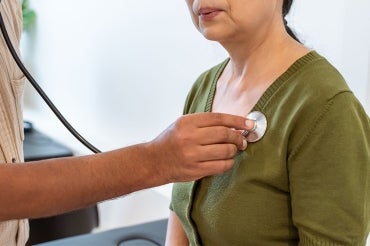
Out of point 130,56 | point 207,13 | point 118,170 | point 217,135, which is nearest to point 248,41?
point 207,13

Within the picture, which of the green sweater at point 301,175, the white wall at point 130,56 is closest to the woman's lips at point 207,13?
the green sweater at point 301,175

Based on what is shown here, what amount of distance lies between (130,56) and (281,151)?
1248mm

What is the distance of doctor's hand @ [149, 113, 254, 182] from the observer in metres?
0.73

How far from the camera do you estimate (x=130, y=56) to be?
1915mm

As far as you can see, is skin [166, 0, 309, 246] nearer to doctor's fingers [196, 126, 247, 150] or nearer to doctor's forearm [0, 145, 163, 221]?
doctor's fingers [196, 126, 247, 150]

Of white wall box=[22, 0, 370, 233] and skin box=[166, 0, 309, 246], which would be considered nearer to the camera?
skin box=[166, 0, 309, 246]

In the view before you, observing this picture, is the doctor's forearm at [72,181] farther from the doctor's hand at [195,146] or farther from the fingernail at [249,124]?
the fingernail at [249,124]

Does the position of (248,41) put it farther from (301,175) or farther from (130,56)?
(130,56)

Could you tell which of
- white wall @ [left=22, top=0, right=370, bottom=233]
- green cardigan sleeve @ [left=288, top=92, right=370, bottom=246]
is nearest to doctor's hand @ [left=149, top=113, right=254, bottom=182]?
green cardigan sleeve @ [left=288, top=92, right=370, bottom=246]

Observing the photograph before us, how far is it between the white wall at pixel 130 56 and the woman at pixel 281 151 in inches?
10.4

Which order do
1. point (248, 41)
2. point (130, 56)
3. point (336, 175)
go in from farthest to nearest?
1. point (130, 56)
2. point (248, 41)
3. point (336, 175)

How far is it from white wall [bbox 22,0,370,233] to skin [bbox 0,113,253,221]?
48 centimetres

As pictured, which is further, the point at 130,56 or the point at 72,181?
the point at 130,56

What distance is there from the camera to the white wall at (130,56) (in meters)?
1.11
